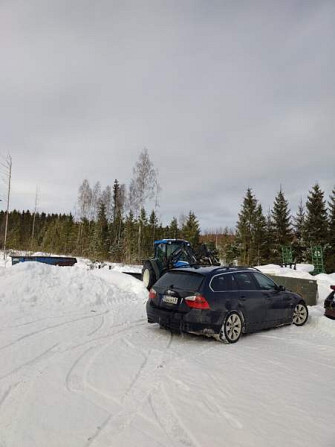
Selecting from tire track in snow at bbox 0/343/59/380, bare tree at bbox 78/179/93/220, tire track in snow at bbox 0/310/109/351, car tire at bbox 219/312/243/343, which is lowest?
tire track in snow at bbox 0/343/59/380

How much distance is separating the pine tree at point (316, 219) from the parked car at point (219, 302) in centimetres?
3201

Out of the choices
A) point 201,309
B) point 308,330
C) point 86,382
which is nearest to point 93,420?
point 86,382

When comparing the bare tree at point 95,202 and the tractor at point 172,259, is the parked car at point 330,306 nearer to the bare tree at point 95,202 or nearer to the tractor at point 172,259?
the tractor at point 172,259

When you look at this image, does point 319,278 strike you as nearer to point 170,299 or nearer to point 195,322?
Answer: point 170,299

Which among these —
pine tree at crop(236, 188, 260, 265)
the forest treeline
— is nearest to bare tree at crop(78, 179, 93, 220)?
the forest treeline

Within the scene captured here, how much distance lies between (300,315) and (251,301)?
2.15 m

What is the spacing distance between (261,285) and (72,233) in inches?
2055

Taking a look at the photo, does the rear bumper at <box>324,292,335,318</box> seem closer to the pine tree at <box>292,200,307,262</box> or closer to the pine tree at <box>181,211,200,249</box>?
the pine tree at <box>292,200,307,262</box>

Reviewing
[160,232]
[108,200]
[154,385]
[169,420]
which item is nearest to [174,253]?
[154,385]

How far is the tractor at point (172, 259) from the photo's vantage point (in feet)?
44.1

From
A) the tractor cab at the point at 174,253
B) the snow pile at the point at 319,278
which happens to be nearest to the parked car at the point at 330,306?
the snow pile at the point at 319,278

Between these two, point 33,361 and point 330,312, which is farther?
point 330,312

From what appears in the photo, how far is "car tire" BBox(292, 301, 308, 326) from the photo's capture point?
8564 mm

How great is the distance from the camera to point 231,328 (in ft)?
22.1
